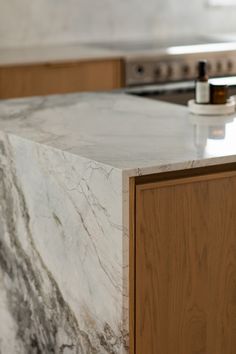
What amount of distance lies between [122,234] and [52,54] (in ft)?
8.53

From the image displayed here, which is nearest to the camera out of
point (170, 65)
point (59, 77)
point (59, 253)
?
point (59, 253)

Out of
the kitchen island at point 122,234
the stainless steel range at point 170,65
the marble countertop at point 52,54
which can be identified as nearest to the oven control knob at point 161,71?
the stainless steel range at point 170,65

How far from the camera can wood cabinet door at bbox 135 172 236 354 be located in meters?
2.19

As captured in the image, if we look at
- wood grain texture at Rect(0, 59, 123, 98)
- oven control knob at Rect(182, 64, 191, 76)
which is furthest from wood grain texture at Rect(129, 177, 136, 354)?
oven control knob at Rect(182, 64, 191, 76)

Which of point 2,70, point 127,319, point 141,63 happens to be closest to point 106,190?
point 127,319

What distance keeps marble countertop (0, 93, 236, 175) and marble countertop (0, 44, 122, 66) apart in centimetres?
106

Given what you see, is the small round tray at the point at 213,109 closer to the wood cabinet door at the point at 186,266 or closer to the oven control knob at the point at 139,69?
the wood cabinet door at the point at 186,266

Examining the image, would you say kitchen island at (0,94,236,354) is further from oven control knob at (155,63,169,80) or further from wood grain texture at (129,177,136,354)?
oven control knob at (155,63,169,80)

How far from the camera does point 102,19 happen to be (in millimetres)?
5238

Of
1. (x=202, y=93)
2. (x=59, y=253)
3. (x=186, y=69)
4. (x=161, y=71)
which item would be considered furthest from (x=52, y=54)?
(x=59, y=253)

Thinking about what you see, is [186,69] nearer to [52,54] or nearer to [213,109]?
[52,54]

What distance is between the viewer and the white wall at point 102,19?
4906 mm

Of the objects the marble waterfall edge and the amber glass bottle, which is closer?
the marble waterfall edge

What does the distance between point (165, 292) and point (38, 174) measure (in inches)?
21.4
